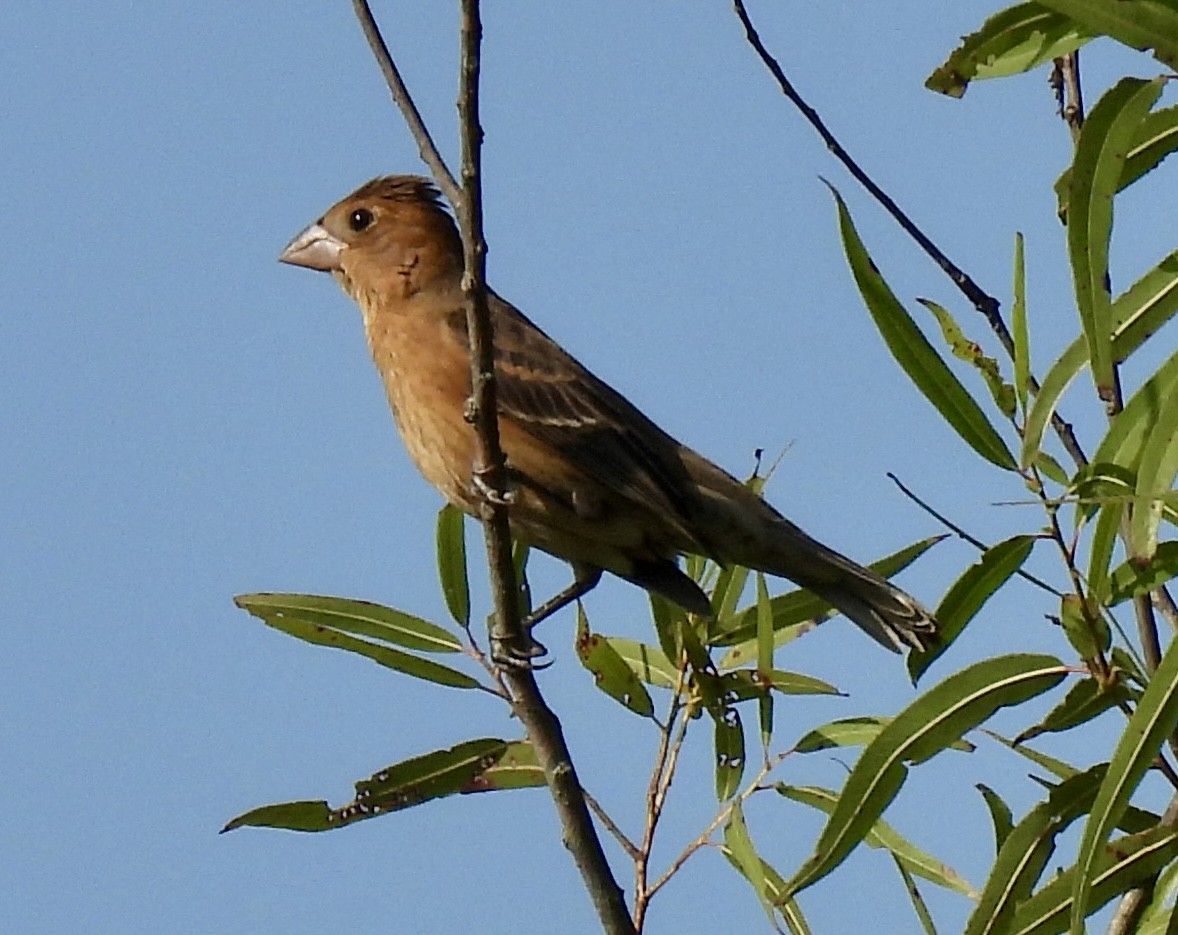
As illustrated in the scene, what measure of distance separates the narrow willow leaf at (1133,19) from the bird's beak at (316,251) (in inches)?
150

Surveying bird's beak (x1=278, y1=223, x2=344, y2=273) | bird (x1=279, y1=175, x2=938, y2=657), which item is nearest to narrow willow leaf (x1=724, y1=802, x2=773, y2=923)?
bird (x1=279, y1=175, x2=938, y2=657)

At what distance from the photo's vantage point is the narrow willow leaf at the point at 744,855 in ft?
11.9

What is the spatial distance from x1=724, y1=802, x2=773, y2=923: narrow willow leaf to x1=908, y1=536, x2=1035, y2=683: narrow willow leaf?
1.76 feet

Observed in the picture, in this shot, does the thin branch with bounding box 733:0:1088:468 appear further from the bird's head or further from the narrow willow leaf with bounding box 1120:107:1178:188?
the bird's head

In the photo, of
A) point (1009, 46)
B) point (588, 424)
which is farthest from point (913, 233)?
point (588, 424)

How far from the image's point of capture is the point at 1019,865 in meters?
3.58

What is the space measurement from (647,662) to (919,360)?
3.89 feet

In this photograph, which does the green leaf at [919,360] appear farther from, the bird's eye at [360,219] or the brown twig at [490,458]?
the bird's eye at [360,219]

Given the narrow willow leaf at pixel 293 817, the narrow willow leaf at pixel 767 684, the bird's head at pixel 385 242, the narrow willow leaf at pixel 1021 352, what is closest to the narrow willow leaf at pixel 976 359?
the narrow willow leaf at pixel 1021 352

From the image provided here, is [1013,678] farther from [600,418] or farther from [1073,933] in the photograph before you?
[600,418]

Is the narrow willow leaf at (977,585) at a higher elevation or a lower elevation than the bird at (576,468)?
lower

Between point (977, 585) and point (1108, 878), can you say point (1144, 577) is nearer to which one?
point (977, 585)

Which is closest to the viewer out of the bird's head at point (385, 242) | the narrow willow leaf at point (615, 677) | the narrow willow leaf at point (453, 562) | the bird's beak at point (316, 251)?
the narrow willow leaf at point (615, 677)

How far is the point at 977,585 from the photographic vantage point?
349 cm
